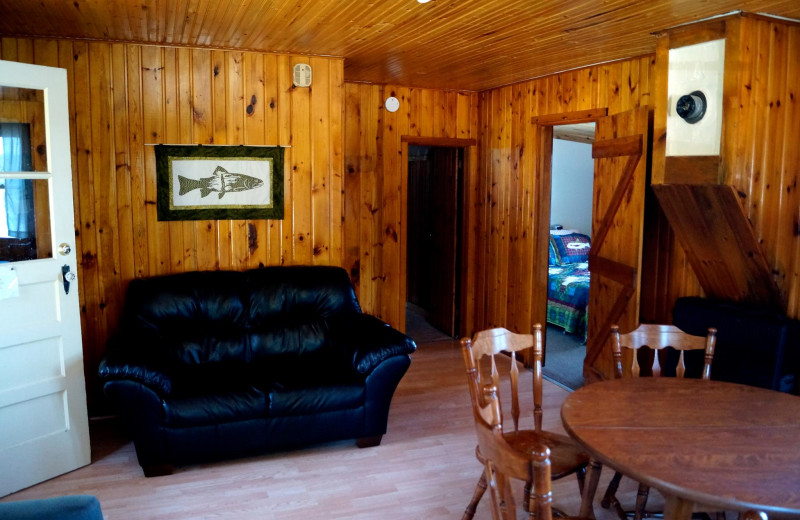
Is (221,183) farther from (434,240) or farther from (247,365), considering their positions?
(434,240)

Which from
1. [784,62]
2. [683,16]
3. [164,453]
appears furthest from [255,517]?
[784,62]

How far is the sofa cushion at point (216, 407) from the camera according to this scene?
334 centimetres

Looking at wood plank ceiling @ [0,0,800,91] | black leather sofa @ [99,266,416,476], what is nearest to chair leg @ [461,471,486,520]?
black leather sofa @ [99,266,416,476]

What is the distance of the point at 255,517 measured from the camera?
2977 millimetres

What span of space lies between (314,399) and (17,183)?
6.17ft

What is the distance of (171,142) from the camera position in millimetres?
4270

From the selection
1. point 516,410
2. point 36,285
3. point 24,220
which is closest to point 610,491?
point 516,410

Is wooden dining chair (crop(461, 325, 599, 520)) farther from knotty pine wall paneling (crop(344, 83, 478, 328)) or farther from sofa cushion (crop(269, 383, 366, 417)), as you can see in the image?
knotty pine wall paneling (crop(344, 83, 478, 328))

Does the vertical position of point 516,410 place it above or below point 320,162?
below

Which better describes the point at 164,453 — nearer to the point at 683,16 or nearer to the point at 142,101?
the point at 142,101

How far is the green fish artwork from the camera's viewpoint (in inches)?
170

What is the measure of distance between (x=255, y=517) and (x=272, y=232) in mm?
2129

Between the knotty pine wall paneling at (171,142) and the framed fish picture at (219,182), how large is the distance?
2.3 inches

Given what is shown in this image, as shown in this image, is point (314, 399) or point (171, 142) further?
point (171, 142)
